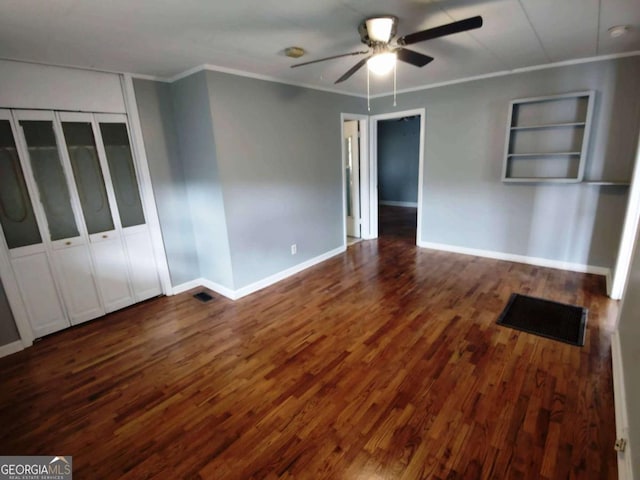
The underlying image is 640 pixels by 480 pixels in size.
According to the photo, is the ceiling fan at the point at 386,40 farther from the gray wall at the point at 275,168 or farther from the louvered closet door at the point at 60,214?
the louvered closet door at the point at 60,214

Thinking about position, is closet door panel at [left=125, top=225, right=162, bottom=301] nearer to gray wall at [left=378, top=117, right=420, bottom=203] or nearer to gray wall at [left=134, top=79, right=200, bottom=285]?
gray wall at [left=134, top=79, right=200, bottom=285]

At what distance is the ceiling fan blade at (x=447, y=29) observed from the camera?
1684 mm

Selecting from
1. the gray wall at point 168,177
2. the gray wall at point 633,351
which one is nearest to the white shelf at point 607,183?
the gray wall at point 633,351

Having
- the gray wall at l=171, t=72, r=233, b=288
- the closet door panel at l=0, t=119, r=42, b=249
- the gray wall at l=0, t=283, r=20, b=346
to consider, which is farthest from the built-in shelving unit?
the gray wall at l=0, t=283, r=20, b=346

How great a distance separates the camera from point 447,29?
1.79 metres

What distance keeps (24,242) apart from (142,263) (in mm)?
1013

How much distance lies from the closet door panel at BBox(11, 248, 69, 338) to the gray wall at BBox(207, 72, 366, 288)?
1.69 metres

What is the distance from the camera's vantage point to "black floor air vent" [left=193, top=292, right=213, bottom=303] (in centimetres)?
356

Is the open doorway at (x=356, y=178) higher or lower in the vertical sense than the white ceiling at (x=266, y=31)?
lower

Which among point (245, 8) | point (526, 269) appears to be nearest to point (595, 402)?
point (526, 269)

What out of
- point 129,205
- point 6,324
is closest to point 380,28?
point 129,205

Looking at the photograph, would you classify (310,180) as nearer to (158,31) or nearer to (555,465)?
(158,31)

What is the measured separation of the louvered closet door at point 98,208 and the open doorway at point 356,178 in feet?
10.2

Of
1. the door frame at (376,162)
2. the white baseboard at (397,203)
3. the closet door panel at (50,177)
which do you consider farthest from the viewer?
the white baseboard at (397,203)
